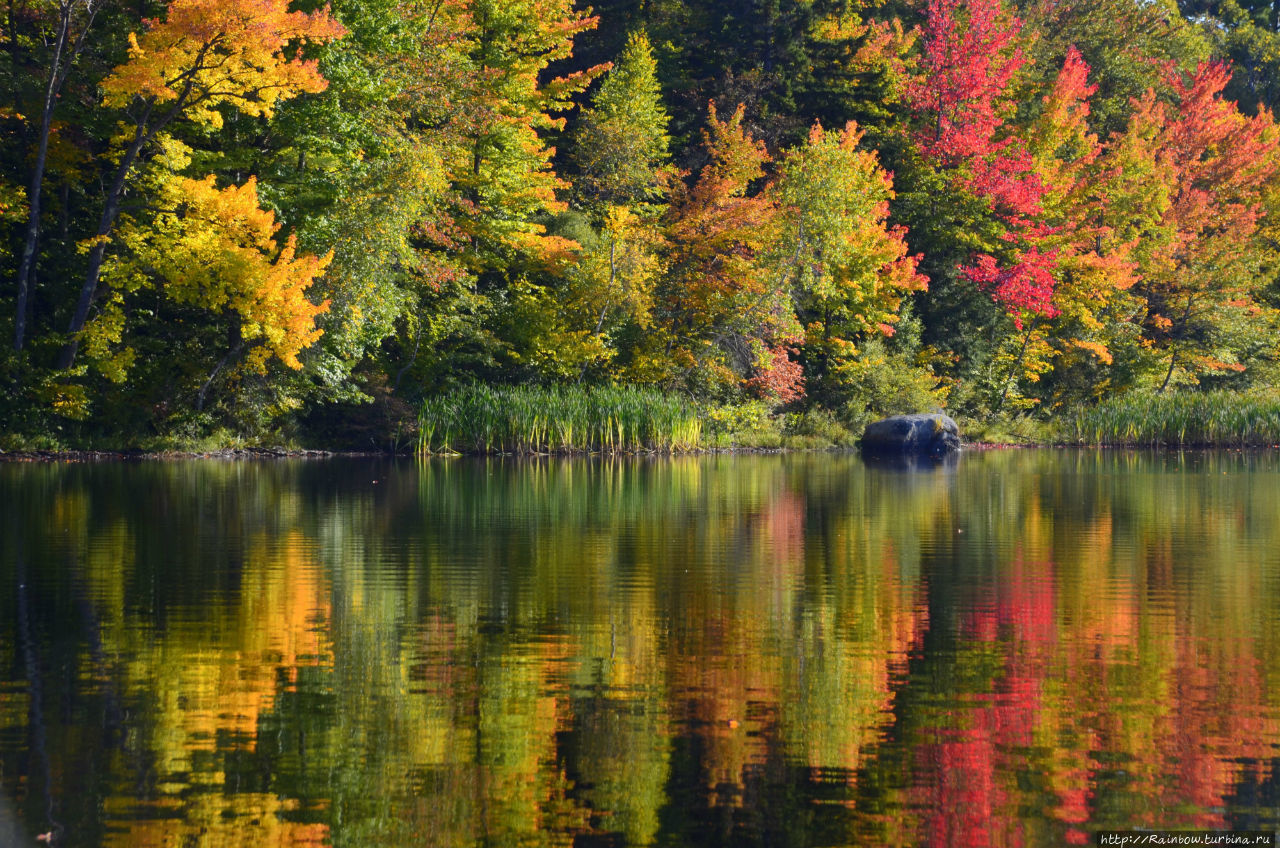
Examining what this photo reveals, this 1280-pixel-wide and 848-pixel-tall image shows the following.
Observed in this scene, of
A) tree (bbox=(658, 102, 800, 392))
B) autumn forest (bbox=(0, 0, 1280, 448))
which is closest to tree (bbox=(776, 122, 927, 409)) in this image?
autumn forest (bbox=(0, 0, 1280, 448))

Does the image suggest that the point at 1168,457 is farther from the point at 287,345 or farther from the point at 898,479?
the point at 287,345

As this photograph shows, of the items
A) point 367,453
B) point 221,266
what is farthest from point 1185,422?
point 221,266

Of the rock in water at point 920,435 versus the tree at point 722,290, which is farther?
the tree at point 722,290

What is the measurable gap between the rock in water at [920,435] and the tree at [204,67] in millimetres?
18051

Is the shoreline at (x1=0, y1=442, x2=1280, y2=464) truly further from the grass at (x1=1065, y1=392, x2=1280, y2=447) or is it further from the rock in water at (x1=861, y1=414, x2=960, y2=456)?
the rock in water at (x1=861, y1=414, x2=960, y2=456)

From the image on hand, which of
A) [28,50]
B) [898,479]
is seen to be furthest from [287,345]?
[898,479]

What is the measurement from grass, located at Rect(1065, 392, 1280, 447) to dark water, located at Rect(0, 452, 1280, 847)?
2709 centimetres

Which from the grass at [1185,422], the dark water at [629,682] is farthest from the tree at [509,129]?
the dark water at [629,682]

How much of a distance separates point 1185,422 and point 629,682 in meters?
38.0

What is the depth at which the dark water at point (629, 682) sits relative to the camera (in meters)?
5.70

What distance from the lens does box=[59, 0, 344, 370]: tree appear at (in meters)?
27.5

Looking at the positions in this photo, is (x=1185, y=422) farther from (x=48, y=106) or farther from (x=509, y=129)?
(x=48, y=106)

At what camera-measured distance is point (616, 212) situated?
37156mm

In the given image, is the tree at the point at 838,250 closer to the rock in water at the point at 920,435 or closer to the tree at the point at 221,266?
the rock in water at the point at 920,435
